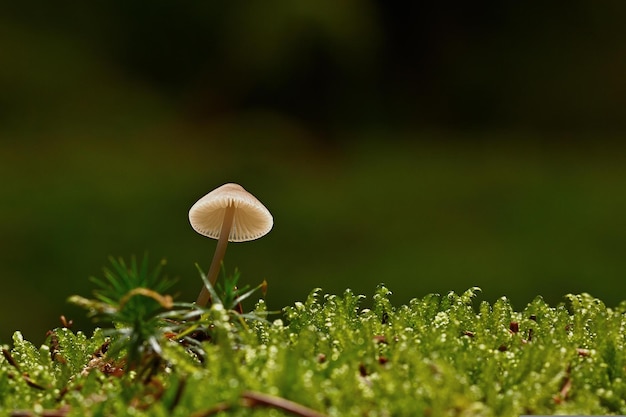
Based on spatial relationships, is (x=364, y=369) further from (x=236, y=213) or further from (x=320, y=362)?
(x=236, y=213)

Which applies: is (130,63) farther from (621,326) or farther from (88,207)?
(621,326)

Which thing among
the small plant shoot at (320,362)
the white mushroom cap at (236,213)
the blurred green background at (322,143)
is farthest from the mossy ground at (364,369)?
the blurred green background at (322,143)

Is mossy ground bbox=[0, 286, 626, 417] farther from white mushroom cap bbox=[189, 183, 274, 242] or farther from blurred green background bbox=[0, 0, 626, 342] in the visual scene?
blurred green background bbox=[0, 0, 626, 342]

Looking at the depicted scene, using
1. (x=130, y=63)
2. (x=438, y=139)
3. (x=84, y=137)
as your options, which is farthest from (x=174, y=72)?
(x=438, y=139)

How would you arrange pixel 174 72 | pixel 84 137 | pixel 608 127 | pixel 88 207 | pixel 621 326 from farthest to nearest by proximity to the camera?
pixel 608 127 < pixel 174 72 < pixel 84 137 < pixel 88 207 < pixel 621 326

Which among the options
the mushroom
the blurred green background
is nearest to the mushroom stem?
the mushroom

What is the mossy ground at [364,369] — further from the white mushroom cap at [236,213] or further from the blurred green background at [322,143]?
the blurred green background at [322,143]
